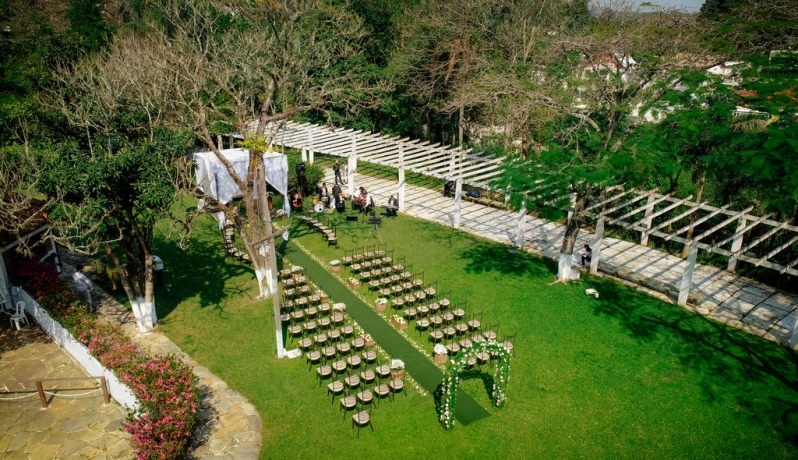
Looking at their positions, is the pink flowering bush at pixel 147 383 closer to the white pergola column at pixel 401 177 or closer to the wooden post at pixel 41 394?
the wooden post at pixel 41 394

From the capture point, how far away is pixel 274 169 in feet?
77.1

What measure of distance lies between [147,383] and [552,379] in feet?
31.6

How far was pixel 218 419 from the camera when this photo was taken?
12.2 meters

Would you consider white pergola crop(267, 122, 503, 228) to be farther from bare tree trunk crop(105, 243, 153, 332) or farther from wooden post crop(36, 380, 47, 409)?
wooden post crop(36, 380, 47, 409)

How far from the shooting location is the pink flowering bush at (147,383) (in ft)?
33.4

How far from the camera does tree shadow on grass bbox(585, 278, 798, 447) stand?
12867 mm

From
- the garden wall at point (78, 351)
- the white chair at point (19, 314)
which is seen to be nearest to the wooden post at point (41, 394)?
the garden wall at point (78, 351)

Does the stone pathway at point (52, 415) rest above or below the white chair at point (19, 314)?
below

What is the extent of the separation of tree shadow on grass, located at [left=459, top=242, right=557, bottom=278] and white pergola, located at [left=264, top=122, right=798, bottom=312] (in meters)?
1.07

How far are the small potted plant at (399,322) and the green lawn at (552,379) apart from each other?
2252 millimetres

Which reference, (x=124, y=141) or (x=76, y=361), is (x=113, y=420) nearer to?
(x=76, y=361)

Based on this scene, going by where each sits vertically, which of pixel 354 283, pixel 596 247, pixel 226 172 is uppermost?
pixel 226 172

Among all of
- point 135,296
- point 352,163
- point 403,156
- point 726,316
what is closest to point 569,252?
point 726,316

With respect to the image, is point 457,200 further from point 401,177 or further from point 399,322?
point 399,322
